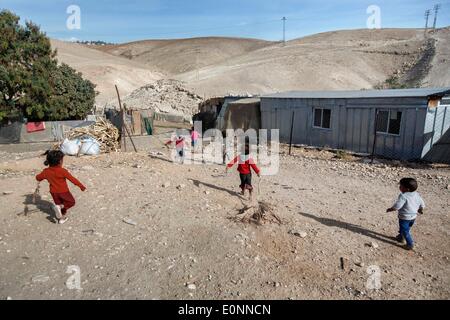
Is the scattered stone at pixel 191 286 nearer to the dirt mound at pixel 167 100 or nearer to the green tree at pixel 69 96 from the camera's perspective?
the green tree at pixel 69 96

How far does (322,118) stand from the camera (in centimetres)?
1611

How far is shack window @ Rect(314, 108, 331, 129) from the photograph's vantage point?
52.2 ft

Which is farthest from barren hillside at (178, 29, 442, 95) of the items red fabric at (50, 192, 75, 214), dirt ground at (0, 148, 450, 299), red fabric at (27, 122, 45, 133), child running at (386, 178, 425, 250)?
child running at (386, 178, 425, 250)

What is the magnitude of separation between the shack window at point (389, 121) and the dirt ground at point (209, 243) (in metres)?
4.48

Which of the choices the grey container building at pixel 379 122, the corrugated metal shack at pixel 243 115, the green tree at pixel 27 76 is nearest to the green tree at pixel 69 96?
the green tree at pixel 27 76

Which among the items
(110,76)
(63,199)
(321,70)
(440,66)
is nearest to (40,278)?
(63,199)

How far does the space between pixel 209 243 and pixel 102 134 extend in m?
10.3

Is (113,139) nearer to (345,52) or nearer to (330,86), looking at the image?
(330,86)

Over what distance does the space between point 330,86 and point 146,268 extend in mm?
46330

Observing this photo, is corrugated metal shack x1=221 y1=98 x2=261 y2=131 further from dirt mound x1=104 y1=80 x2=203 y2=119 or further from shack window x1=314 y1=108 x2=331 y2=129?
dirt mound x1=104 y1=80 x2=203 y2=119

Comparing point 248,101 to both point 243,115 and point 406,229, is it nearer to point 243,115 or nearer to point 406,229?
point 243,115

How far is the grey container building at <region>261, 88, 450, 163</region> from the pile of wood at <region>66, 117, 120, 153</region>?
28.2ft
